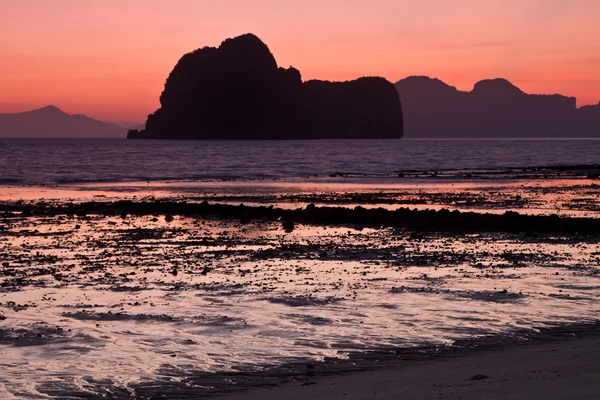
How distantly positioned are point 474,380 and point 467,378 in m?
0.12

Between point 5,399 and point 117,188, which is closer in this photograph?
point 5,399

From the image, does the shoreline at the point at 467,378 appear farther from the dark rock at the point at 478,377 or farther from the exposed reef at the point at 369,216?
the exposed reef at the point at 369,216

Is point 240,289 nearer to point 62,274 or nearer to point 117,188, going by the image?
point 62,274

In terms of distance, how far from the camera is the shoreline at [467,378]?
836 centimetres

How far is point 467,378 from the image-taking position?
356 inches

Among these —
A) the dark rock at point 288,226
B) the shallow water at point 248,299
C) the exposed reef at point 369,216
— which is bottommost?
the shallow water at point 248,299

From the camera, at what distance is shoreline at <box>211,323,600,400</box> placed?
27.4ft

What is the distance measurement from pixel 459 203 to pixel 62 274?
86.1 ft

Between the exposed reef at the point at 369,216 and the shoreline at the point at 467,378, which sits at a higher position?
the exposed reef at the point at 369,216

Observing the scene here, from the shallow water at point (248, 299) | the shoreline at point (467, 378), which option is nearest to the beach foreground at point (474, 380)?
the shoreline at point (467, 378)

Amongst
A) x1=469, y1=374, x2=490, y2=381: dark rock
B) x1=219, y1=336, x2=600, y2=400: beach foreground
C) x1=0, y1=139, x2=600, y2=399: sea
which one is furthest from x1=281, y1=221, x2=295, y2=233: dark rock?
x1=469, y1=374, x2=490, y2=381: dark rock

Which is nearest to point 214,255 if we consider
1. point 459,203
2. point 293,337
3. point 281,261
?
point 281,261

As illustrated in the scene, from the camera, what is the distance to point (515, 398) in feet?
26.4

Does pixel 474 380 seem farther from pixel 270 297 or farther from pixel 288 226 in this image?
pixel 288 226
